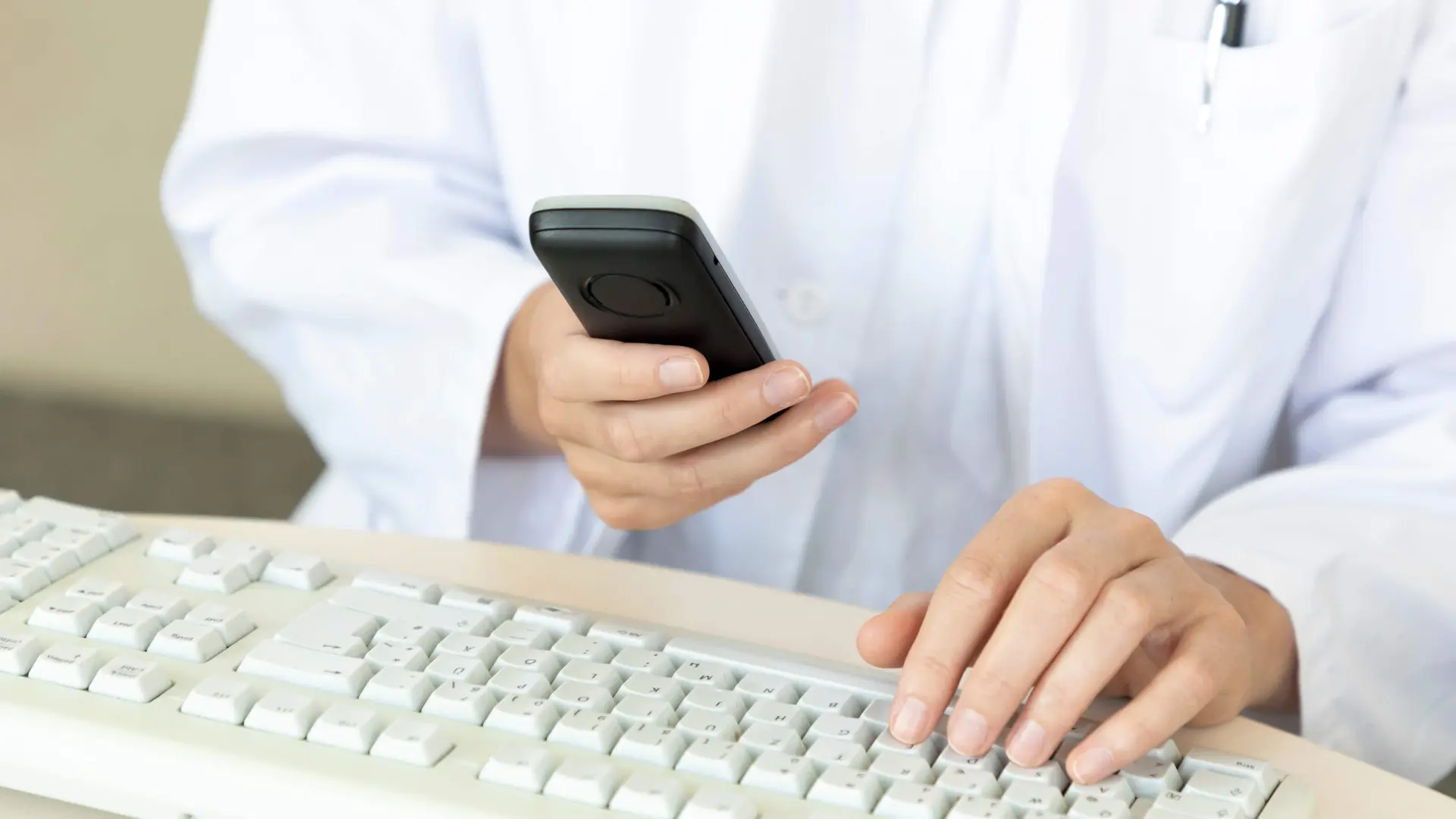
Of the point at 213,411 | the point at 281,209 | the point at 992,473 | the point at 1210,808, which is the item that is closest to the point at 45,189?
the point at 213,411

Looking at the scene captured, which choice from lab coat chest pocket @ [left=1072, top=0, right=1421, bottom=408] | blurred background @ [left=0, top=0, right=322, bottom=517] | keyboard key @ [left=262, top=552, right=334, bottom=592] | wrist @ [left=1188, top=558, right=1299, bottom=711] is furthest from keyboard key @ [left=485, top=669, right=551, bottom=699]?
blurred background @ [left=0, top=0, right=322, bottom=517]

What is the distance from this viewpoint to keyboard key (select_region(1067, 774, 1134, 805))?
0.37 m

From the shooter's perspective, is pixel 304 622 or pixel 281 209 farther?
pixel 281 209

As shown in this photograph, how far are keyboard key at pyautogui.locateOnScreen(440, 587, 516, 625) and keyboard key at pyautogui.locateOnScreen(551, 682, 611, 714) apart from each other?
0.18 feet

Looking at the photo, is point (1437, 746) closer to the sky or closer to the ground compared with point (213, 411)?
closer to the sky

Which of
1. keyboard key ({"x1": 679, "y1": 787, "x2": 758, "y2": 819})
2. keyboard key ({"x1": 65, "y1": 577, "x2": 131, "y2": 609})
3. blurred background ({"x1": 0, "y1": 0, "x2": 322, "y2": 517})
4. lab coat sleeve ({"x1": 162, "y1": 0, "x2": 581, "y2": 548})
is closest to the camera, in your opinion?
keyboard key ({"x1": 679, "y1": 787, "x2": 758, "y2": 819})

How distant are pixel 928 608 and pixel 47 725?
0.29 m

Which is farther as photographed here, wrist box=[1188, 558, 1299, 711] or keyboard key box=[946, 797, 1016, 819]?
wrist box=[1188, 558, 1299, 711]

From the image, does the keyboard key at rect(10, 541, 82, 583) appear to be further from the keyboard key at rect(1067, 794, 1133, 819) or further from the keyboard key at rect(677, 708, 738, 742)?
the keyboard key at rect(1067, 794, 1133, 819)

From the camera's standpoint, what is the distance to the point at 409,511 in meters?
0.78

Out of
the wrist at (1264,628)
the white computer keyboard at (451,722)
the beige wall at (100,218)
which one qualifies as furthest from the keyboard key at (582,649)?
the beige wall at (100,218)

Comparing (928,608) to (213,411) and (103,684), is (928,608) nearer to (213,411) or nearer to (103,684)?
(103,684)

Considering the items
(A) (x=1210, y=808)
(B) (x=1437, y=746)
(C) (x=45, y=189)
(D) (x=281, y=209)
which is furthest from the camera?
(C) (x=45, y=189)

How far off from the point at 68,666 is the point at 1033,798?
1.01 ft
